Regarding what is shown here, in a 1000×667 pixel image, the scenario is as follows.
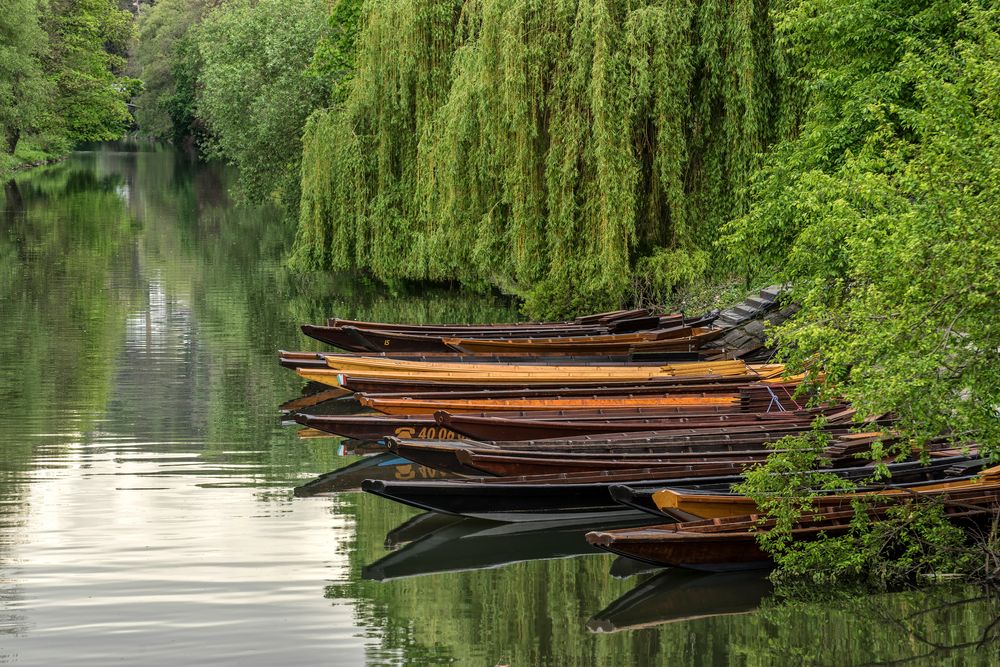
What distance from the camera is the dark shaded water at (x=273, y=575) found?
Result: 36.7 ft

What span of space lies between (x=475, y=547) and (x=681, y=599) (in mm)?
2473

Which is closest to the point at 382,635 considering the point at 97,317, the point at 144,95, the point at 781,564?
the point at 781,564

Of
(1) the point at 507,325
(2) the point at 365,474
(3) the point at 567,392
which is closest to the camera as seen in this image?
(2) the point at 365,474

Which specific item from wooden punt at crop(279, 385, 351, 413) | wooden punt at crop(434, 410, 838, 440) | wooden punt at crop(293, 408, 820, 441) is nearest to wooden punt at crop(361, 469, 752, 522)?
wooden punt at crop(434, 410, 838, 440)

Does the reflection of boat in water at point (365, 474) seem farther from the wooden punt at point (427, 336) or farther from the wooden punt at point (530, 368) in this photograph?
the wooden punt at point (427, 336)

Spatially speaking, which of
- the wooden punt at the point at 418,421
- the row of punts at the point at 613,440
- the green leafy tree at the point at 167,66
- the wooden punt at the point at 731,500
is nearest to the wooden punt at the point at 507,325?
the row of punts at the point at 613,440

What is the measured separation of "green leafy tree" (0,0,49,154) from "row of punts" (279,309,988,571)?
50324 mm

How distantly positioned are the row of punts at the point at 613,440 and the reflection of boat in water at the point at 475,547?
0.18 metres

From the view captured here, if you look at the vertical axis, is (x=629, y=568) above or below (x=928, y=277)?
below

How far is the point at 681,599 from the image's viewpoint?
12438 millimetres

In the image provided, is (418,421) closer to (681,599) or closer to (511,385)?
(511,385)

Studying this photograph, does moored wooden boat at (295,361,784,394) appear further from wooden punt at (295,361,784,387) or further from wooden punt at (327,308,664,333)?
wooden punt at (327,308,664,333)

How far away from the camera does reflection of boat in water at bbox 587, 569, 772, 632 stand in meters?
12.0

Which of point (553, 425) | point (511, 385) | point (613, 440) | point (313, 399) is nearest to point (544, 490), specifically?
point (613, 440)
